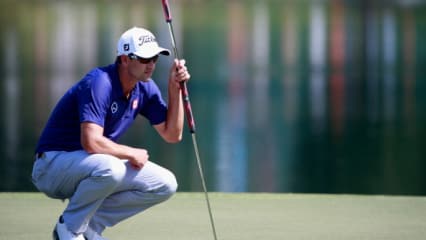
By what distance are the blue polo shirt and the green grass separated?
A: 89cm

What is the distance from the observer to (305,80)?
30281mm

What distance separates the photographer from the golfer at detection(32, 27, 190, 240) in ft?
19.6

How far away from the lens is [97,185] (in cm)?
598

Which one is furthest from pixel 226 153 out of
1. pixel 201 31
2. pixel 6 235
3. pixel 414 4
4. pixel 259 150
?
pixel 414 4

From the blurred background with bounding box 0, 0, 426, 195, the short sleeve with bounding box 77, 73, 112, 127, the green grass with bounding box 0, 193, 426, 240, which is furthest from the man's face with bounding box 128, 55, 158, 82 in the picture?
the blurred background with bounding box 0, 0, 426, 195

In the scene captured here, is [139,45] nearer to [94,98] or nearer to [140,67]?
[140,67]

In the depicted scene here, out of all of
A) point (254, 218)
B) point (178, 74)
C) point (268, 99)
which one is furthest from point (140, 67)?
point (268, 99)

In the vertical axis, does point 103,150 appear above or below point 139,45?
below

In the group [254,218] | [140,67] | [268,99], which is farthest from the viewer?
[268,99]

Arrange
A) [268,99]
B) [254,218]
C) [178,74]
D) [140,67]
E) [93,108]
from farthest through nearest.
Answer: [268,99] < [254,218] < [178,74] < [140,67] < [93,108]

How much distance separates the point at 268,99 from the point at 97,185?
18.7m

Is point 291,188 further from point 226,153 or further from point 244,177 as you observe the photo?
point 226,153

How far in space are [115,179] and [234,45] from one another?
4238cm

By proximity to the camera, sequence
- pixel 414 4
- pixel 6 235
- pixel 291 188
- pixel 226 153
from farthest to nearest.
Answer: pixel 414 4 < pixel 226 153 < pixel 291 188 < pixel 6 235
